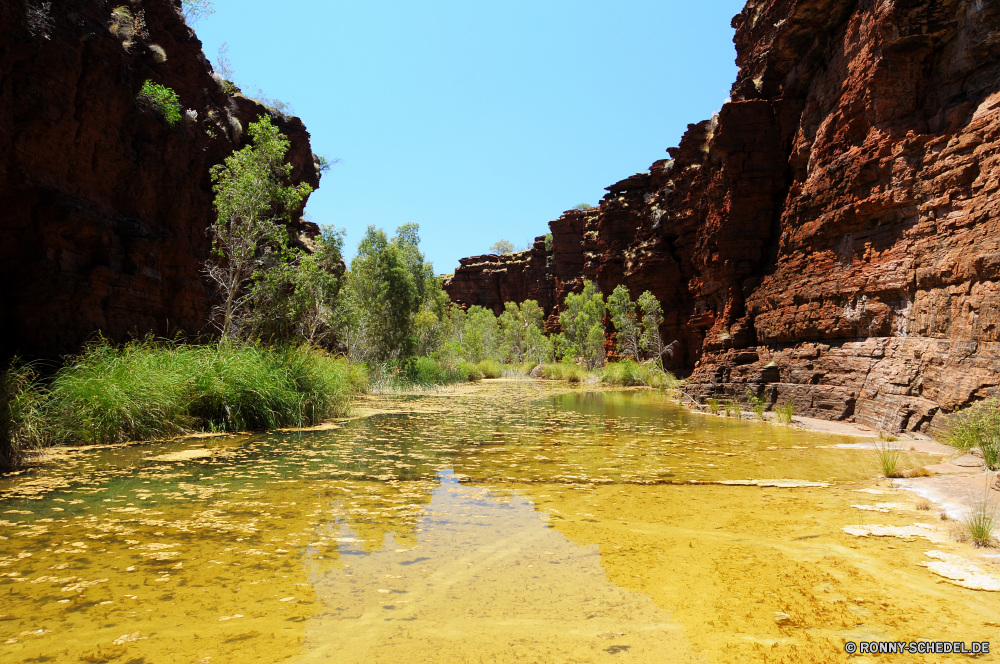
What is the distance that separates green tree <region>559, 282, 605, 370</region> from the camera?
47.4 metres

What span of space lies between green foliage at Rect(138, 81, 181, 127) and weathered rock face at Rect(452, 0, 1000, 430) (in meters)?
19.0

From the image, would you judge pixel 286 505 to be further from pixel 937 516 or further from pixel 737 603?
pixel 937 516

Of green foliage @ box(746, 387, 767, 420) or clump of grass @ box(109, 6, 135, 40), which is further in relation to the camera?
green foliage @ box(746, 387, 767, 420)

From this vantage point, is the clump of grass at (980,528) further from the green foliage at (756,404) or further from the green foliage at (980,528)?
the green foliage at (756,404)

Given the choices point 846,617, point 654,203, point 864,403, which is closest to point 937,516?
point 846,617

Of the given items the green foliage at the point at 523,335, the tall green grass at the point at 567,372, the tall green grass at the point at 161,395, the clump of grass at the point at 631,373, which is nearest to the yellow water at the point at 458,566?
the tall green grass at the point at 161,395

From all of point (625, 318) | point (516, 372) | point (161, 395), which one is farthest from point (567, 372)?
point (161, 395)

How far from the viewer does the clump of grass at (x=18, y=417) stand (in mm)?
7223

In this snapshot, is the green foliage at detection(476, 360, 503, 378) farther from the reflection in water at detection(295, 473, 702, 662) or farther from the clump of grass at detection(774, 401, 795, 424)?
the reflection in water at detection(295, 473, 702, 662)

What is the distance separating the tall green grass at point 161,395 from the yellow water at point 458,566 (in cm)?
169

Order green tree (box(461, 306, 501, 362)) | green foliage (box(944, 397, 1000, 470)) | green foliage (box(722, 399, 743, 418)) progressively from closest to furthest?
green foliage (box(944, 397, 1000, 470)), green foliage (box(722, 399, 743, 418)), green tree (box(461, 306, 501, 362))

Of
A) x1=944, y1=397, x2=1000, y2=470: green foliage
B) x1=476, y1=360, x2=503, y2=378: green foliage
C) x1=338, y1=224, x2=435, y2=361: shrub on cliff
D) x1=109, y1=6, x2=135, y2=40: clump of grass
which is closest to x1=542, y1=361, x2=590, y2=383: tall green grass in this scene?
x1=476, y1=360, x2=503, y2=378: green foliage

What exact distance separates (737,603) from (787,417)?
11.8 m

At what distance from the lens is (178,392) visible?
10.4 metres
